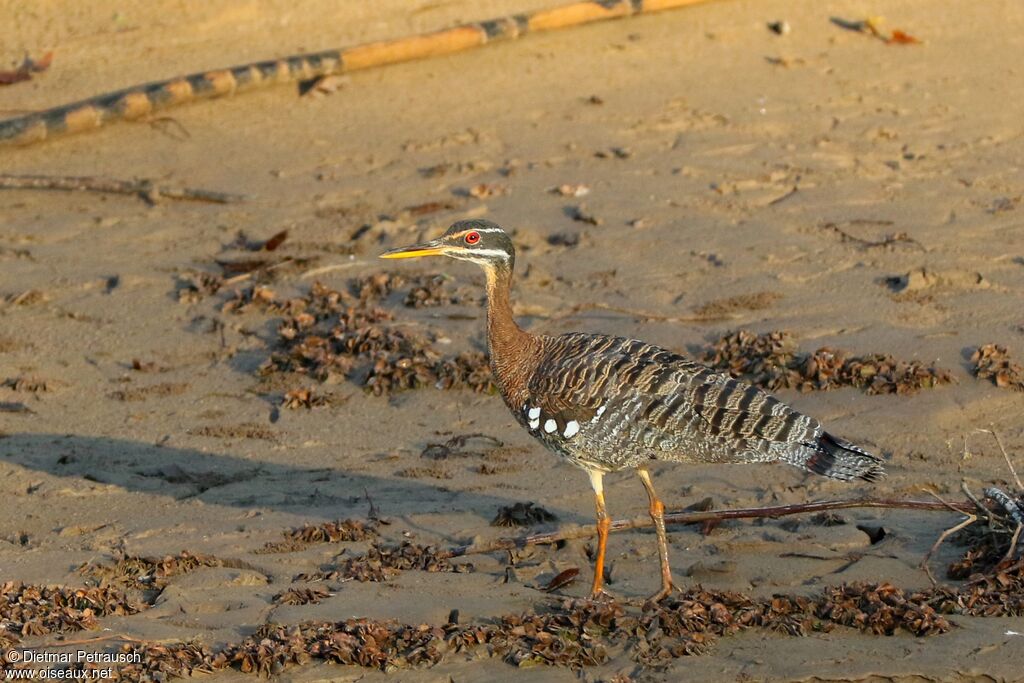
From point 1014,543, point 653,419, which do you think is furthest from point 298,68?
point 1014,543

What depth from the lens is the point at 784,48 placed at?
541 inches

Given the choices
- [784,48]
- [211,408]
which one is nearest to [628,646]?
[211,408]

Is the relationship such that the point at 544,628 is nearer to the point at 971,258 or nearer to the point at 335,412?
the point at 335,412

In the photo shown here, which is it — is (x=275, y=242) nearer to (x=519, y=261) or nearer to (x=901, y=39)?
(x=519, y=261)

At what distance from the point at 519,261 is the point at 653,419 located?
4.05 meters

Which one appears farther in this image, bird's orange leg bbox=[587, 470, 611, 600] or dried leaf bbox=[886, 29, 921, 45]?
dried leaf bbox=[886, 29, 921, 45]

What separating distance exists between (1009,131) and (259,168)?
6.22 metres

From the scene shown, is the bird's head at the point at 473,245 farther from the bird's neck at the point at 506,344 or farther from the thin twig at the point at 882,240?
the thin twig at the point at 882,240

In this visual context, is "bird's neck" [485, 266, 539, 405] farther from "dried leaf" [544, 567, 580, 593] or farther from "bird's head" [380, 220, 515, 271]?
"dried leaf" [544, 567, 580, 593]

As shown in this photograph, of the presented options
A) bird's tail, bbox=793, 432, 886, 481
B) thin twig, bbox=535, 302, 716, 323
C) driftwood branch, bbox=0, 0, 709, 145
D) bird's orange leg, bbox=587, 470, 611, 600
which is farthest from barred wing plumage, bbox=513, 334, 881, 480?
driftwood branch, bbox=0, 0, 709, 145

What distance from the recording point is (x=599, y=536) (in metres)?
7.09

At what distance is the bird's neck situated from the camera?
7418mm

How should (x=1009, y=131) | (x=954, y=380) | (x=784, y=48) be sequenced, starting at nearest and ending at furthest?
(x=954, y=380), (x=1009, y=131), (x=784, y=48)
